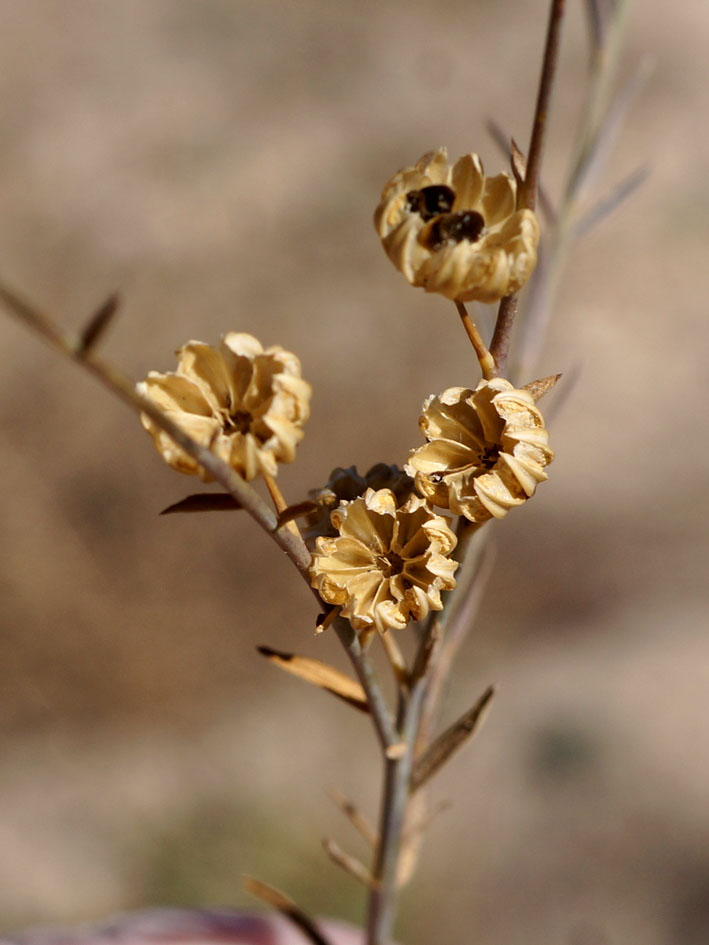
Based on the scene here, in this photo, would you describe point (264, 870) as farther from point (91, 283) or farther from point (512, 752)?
point (91, 283)

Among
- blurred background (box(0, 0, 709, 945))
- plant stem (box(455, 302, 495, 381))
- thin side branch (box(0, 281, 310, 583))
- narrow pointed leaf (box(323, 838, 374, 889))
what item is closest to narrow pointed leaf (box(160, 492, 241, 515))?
thin side branch (box(0, 281, 310, 583))

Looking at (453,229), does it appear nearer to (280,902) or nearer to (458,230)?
(458,230)

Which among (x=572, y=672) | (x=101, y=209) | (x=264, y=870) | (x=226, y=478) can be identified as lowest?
(x=264, y=870)

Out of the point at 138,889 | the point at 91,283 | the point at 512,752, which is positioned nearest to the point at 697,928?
the point at 512,752

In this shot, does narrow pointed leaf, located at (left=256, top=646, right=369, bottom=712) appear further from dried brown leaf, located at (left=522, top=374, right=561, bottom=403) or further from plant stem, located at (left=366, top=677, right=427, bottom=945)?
dried brown leaf, located at (left=522, top=374, right=561, bottom=403)

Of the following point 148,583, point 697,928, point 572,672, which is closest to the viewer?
point 697,928

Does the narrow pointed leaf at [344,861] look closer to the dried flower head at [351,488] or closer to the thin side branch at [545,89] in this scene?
the dried flower head at [351,488]

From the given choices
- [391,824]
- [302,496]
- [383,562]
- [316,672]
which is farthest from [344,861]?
[302,496]
